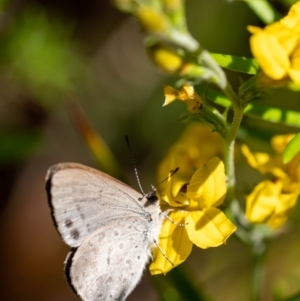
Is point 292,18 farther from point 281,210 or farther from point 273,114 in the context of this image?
point 281,210

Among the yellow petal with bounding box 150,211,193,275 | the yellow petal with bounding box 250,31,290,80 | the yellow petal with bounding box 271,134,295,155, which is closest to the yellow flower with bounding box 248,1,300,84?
the yellow petal with bounding box 250,31,290,80

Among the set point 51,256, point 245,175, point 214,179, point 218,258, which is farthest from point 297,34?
point 51,256

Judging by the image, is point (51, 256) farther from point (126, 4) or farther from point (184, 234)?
point (126, 4)

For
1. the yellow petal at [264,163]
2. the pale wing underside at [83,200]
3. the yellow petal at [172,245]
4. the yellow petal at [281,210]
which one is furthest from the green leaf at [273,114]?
the pale wing underside at [83,200]

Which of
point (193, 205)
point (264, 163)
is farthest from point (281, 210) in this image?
point (193, 205)

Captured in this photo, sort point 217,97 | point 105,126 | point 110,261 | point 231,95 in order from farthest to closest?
1. point 105,126
2. point 110,261
3. point 217,97
4. point 231,95

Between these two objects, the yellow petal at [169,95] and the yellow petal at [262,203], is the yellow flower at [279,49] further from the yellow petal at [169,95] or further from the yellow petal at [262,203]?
the yellow petal at [262,203]

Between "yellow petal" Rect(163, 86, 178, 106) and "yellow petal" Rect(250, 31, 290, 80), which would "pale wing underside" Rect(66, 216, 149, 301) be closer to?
"yellow petal" Rect(163, 86, 178, 106)
